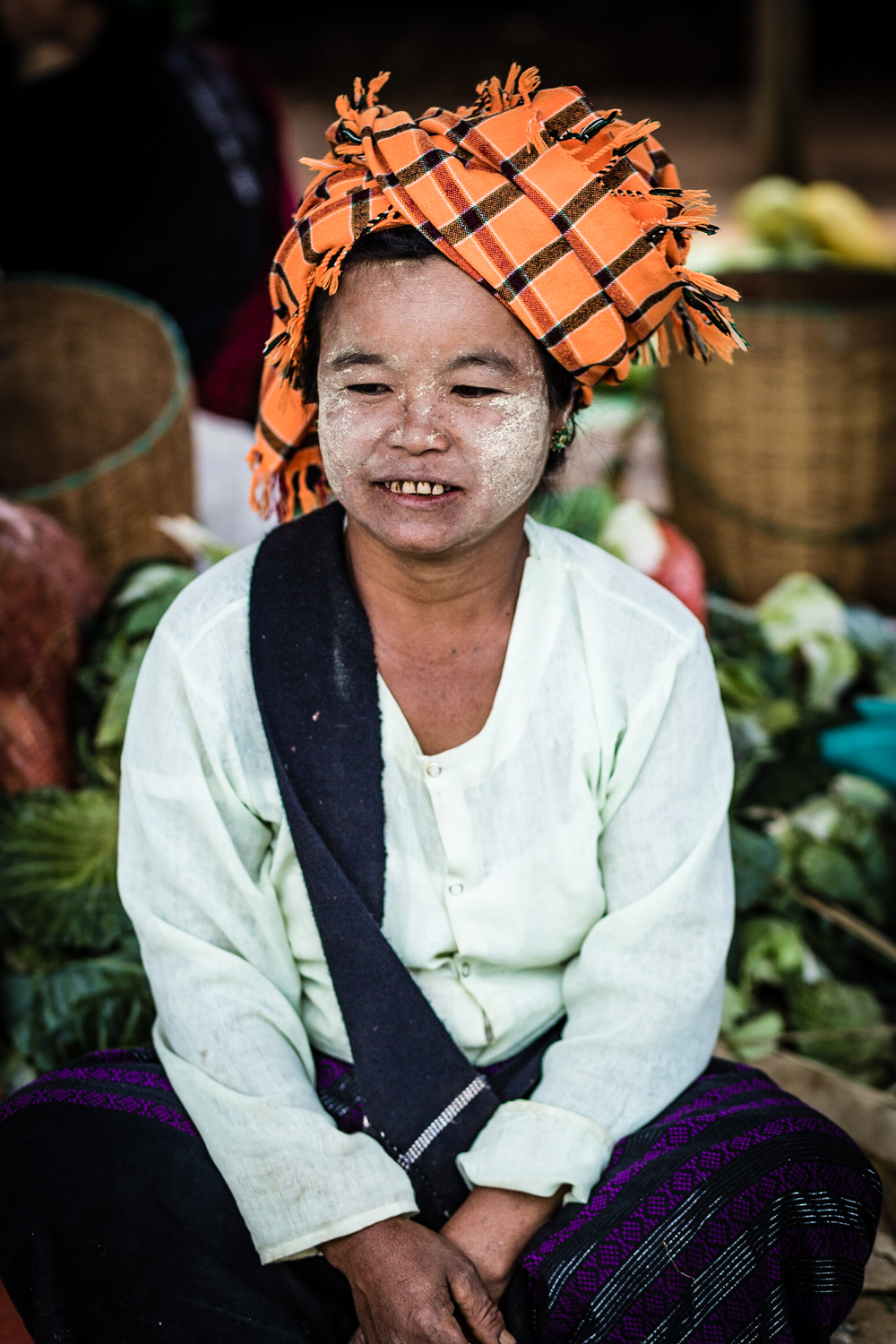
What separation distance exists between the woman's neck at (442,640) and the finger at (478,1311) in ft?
1.86

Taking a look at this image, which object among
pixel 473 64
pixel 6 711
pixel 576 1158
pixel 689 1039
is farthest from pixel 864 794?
pixel 473 64

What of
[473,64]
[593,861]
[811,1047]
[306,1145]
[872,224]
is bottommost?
[811,1047]

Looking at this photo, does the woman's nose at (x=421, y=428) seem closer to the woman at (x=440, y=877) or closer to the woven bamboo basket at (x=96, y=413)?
the woman at (x=440, y=877)

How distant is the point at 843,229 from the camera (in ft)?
14.5

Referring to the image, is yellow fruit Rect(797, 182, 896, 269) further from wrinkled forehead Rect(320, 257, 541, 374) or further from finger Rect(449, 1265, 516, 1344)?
finger Rect(449, 1265, 516, 1344)

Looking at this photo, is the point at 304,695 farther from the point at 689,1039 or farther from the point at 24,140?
the point at 24,140

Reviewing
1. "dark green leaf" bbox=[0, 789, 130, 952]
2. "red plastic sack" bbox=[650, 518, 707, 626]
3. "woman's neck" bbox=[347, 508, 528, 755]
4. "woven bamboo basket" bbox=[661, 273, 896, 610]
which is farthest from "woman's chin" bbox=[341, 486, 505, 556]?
"woven bamboo basket" bbox=[661, 273, 896, 610]

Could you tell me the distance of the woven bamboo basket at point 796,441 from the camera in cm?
316

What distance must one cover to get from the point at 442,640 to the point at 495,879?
0.94 feet

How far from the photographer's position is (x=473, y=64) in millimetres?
7516

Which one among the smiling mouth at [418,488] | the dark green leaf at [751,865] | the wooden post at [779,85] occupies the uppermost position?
the wooden post at [779,85]

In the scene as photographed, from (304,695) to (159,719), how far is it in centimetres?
16

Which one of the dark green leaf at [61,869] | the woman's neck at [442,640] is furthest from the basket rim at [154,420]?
the woman's neck at [442,640]

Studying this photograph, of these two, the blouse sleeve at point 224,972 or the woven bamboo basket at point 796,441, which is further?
the woven bamboo basket at point 796,441
